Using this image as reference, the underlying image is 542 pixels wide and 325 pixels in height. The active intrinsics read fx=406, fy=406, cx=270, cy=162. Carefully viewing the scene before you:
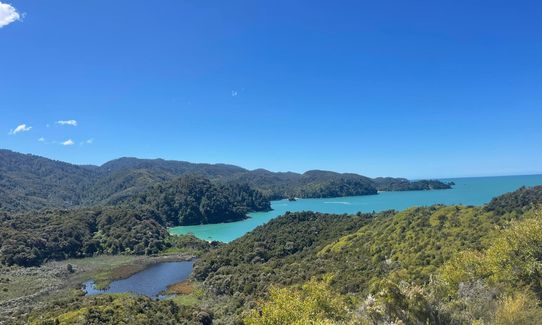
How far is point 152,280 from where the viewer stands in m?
73.2

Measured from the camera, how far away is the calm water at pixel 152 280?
65.4m

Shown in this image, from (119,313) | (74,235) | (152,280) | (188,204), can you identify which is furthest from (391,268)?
(188,204)

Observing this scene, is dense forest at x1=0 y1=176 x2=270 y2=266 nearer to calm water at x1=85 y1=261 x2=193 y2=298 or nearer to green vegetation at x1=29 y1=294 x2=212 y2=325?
calm water at x1=85 y1=261 x2=193 y2=298

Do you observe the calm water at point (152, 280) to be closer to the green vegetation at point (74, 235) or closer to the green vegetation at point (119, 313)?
the green vegetation at point (119, 313)

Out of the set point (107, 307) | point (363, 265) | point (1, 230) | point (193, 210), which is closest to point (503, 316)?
point (363, 265)

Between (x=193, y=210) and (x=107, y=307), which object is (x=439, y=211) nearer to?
(x=107, y=307)

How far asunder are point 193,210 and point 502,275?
15809 centimetres

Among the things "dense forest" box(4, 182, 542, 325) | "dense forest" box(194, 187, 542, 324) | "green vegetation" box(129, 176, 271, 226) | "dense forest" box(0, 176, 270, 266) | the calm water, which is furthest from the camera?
"green vegetation" box(129, 176, 271, 226)

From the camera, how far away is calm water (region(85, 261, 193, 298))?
65.4 m

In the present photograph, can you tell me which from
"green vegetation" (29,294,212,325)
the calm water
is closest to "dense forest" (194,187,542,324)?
"green vegetation" (29,294,212,325)

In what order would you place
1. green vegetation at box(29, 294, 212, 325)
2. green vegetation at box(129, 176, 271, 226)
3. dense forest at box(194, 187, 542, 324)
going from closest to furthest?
dense forest at box(194, 187, 542, 324)
green vegetation at box(29, 294, 212, 325)
green vegetation at box(129, 176, 271, 226)

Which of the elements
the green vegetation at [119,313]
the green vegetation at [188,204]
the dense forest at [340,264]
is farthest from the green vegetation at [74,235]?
the green vegetation at [119,313]

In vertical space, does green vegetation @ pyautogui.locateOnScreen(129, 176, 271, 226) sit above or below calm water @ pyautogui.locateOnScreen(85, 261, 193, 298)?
above

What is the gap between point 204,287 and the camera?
205 ft
